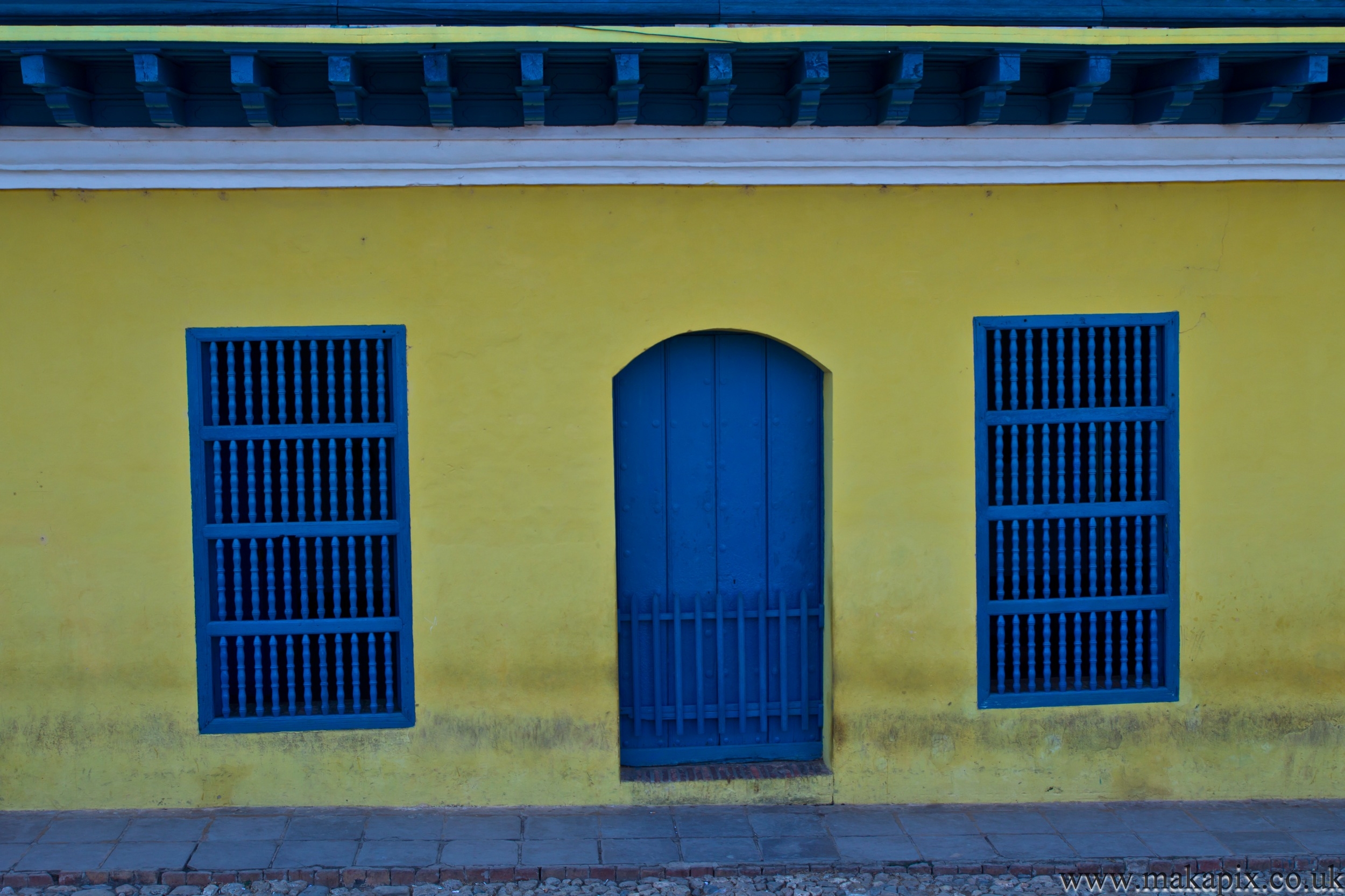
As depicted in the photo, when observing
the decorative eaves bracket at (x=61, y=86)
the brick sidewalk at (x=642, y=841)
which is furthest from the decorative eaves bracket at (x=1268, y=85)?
the decorative eaves bracket at (x=61, y=86)

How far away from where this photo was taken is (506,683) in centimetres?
542

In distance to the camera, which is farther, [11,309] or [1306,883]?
[11,309]

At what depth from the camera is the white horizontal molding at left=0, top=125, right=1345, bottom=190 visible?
16.7ft

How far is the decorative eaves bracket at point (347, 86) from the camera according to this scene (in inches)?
185

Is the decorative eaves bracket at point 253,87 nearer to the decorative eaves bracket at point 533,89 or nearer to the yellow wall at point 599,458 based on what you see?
the yellow wall at point 599,458

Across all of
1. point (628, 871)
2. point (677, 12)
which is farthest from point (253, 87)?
point (628, 871)

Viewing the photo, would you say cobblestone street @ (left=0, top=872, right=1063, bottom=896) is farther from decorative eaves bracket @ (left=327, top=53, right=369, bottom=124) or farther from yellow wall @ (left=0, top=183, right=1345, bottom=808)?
decorative eaves bracket @ (left=327, top=53, right=369, bottom=124)

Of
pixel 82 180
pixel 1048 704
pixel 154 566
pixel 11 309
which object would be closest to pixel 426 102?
pixel 82 180

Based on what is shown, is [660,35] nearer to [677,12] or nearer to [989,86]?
[677,12]

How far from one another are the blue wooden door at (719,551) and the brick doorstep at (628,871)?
32.3 inches

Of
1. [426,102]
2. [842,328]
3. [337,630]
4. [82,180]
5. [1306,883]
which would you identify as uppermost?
[426,102]

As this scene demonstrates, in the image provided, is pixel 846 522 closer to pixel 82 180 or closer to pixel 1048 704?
pixel 1048 704

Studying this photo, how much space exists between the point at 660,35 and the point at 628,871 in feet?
11.3

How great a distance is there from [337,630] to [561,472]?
1.26 m
